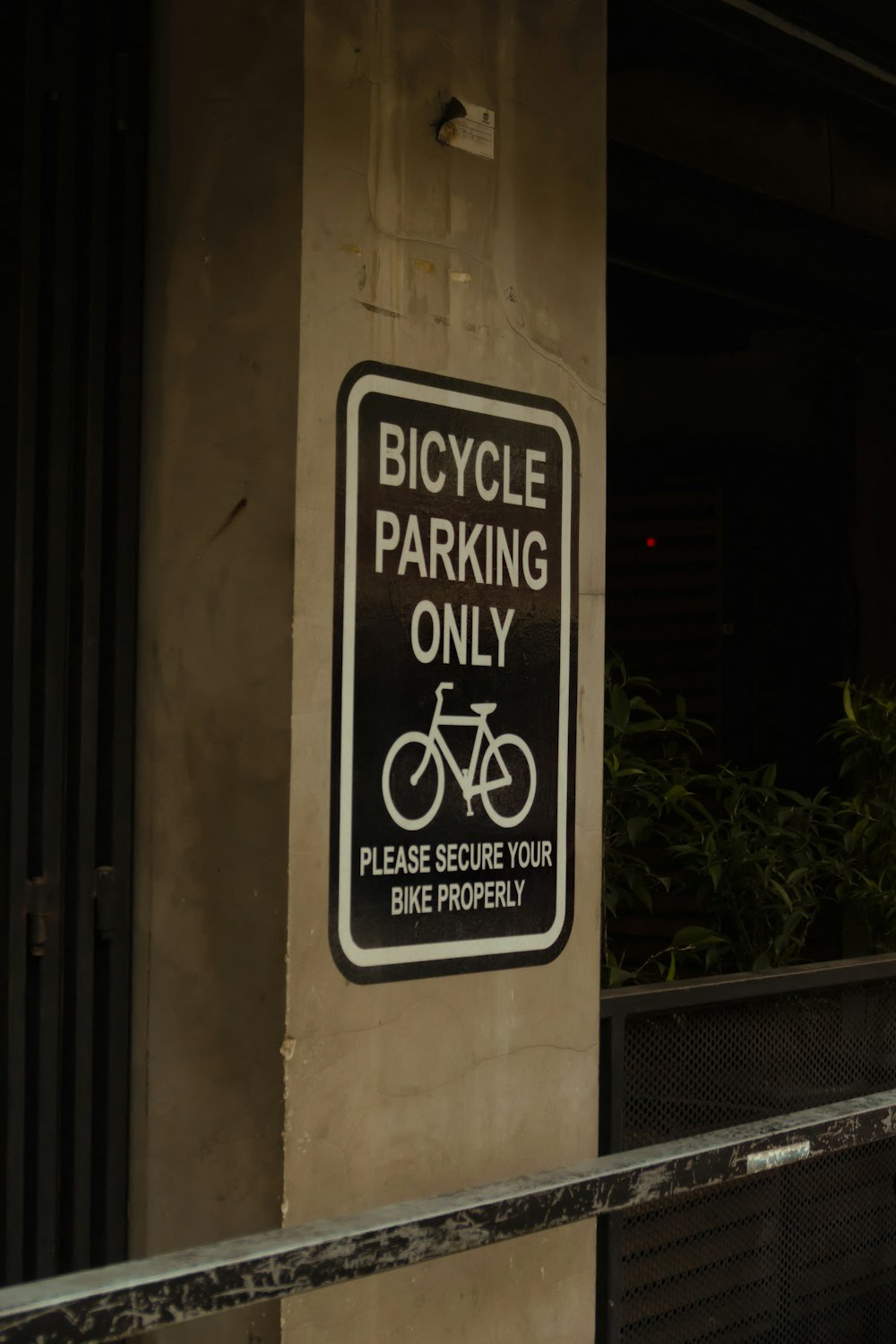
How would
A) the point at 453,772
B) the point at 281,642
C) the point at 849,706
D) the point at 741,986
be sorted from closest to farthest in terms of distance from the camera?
the point at 281,642 → the point at 453,772 → the point at 741,986 → the point at 849,706

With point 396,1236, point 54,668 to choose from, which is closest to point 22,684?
point 54,668

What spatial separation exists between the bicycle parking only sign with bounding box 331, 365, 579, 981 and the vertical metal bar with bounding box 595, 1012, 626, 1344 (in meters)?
0.29

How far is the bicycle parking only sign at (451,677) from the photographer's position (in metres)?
2.75

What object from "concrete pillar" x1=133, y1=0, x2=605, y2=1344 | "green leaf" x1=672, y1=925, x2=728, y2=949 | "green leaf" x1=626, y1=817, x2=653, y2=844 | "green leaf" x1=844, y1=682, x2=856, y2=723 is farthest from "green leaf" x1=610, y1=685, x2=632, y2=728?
"concrete pillar" x1=133, y1=0, x2=605, y2=1344

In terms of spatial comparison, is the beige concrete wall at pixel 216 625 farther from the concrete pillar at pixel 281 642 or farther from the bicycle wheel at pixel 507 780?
the bicycle wheel at pixel 507 780

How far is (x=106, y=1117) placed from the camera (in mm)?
2760

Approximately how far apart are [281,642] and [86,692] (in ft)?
1.17

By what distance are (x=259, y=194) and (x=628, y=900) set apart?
2.25 metres

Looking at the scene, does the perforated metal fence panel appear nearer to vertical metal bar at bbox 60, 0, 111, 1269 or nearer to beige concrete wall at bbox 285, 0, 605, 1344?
beige concrete wall at bbox 285, 0, 605, 1344

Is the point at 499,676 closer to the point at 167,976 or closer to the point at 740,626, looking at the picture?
the point at 167,976

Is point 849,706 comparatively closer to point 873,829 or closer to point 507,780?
point 873,829

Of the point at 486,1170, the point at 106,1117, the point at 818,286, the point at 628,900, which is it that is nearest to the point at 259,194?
the point at 106,1117

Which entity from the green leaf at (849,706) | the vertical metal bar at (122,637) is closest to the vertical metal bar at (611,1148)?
the vertical metal bar at (122,637)

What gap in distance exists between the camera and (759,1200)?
138 inches
